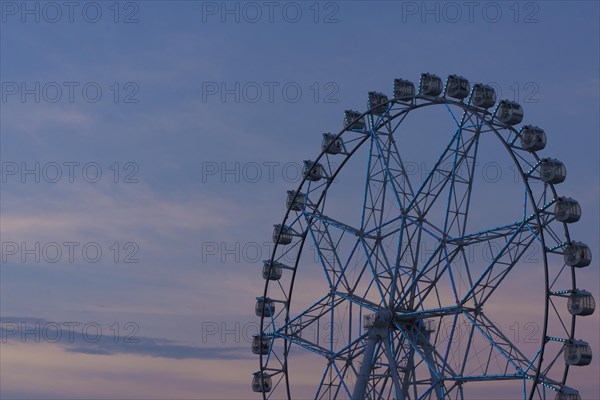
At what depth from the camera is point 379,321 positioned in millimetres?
68250

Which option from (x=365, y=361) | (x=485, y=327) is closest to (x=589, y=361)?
(x=485, y=327)

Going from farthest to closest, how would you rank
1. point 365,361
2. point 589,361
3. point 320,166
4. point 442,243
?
point 320,166 < point 365,361 < point 442,243 < point 589,361

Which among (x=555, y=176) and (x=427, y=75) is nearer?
(x=555, y=176)

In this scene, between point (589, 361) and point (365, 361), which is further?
point (365, 361)

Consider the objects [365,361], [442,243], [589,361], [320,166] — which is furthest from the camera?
[320,166]

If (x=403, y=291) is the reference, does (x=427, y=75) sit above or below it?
above

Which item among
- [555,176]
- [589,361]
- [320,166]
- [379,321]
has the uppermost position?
[320,166]

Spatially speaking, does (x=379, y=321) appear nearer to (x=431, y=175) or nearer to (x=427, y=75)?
(x=431, y=175)

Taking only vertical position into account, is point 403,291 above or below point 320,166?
below

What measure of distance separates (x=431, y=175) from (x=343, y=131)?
Result: 7.95 meters

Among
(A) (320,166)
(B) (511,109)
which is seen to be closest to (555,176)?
(B) (511,109)

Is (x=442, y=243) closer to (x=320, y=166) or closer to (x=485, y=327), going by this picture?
(x=485, y=327)

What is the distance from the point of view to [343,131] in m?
73.4

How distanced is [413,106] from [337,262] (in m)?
9.97
